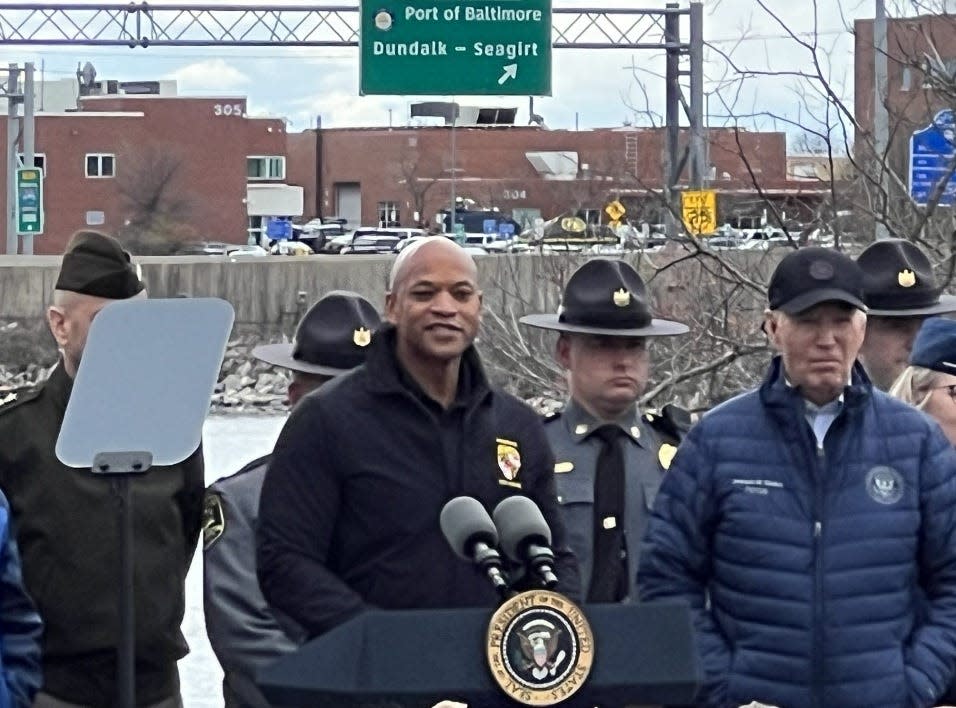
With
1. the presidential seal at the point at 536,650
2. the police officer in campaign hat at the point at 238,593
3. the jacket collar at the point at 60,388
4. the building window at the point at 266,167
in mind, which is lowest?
the police officer in campaign hat at the point at 238,593

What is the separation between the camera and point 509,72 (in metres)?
18.2

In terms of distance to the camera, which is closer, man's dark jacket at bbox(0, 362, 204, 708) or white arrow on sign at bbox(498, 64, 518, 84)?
man's dark jacket at bbox(0, 362, 204, 708)

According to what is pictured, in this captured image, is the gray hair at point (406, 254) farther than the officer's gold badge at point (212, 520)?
No

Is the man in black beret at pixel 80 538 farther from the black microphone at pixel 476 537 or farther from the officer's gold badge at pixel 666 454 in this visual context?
the black microphone at pixel 476 537

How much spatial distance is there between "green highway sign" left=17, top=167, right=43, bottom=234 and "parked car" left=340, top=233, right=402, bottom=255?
Answer: 20.9 metres

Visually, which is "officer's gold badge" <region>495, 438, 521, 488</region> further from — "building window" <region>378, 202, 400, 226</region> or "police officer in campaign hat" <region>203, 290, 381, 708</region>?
"building window" <region>378, 202, 400, 226</region>

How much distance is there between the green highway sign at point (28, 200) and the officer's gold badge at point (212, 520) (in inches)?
1032

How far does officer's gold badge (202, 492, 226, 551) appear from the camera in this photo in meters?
5.02

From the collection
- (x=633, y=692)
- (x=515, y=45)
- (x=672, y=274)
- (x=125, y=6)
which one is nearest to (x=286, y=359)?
(x=633, y=692)

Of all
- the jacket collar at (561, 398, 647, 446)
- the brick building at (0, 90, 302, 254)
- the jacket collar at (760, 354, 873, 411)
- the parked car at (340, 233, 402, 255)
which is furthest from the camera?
the brick building at (0, 90, 302, 254)

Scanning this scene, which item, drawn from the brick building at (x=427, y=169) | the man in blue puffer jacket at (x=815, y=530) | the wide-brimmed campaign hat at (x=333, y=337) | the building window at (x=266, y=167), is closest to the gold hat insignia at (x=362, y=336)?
the wide-brimmed campaign hat at (x=333, y=337)

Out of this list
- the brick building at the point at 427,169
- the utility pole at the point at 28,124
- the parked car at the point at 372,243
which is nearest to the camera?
the utility pole at the point at 28,124

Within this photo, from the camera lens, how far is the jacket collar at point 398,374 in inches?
163

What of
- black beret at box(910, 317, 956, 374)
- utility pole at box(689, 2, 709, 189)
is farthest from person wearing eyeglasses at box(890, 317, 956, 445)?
utility pole at box(689, 2, 709, 189)
